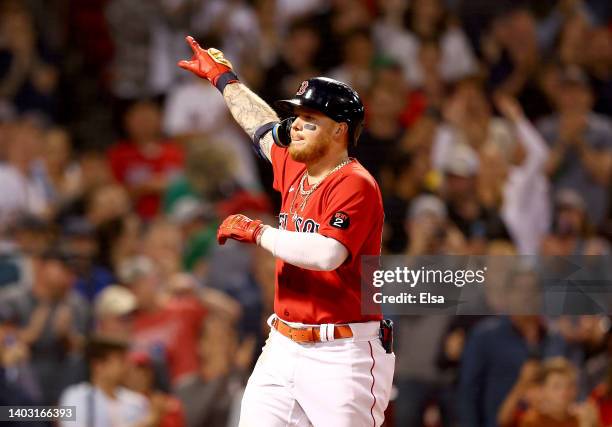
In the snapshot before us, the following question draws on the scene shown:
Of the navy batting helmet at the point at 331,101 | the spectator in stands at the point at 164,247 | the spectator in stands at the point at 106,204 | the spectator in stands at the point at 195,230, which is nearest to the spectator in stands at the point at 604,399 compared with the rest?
the spectator in stands at the point at 195,230

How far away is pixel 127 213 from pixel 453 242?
1.89 m

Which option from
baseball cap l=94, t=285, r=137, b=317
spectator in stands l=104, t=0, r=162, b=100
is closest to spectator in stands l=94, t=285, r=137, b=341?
baseball cap l=94, t=285, r=137, b=317

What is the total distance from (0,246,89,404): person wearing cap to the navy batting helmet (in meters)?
2.29

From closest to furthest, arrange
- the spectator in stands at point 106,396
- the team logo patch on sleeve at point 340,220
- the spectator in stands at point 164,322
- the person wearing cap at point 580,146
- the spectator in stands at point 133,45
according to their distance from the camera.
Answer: the team logo patch on sleeve at point 340,220 → the spectator in stands at point 106,396 → the spectator in stands at point 164,322 → the person wearing cap at point 580,146 → the spectator in stands at point 133,45

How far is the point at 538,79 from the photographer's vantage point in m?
7.64

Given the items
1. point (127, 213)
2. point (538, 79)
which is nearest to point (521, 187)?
point (538, 79)

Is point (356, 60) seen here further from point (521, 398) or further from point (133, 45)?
point (521, 398)

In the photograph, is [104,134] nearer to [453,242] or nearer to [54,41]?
[54,41]

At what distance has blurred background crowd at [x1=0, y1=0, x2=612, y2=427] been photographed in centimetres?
553

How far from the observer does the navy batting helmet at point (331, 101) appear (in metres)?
3.63

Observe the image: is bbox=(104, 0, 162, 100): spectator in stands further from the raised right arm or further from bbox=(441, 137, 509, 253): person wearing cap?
the raised right arm

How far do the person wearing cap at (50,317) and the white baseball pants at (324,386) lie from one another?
2033 mm

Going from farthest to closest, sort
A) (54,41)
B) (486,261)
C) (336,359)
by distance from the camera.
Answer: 1. (54,41)
2. (486,261)
3. (336,359)

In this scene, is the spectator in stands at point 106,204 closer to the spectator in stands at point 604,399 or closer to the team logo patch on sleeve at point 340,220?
the spectator in stands at point 604,399
